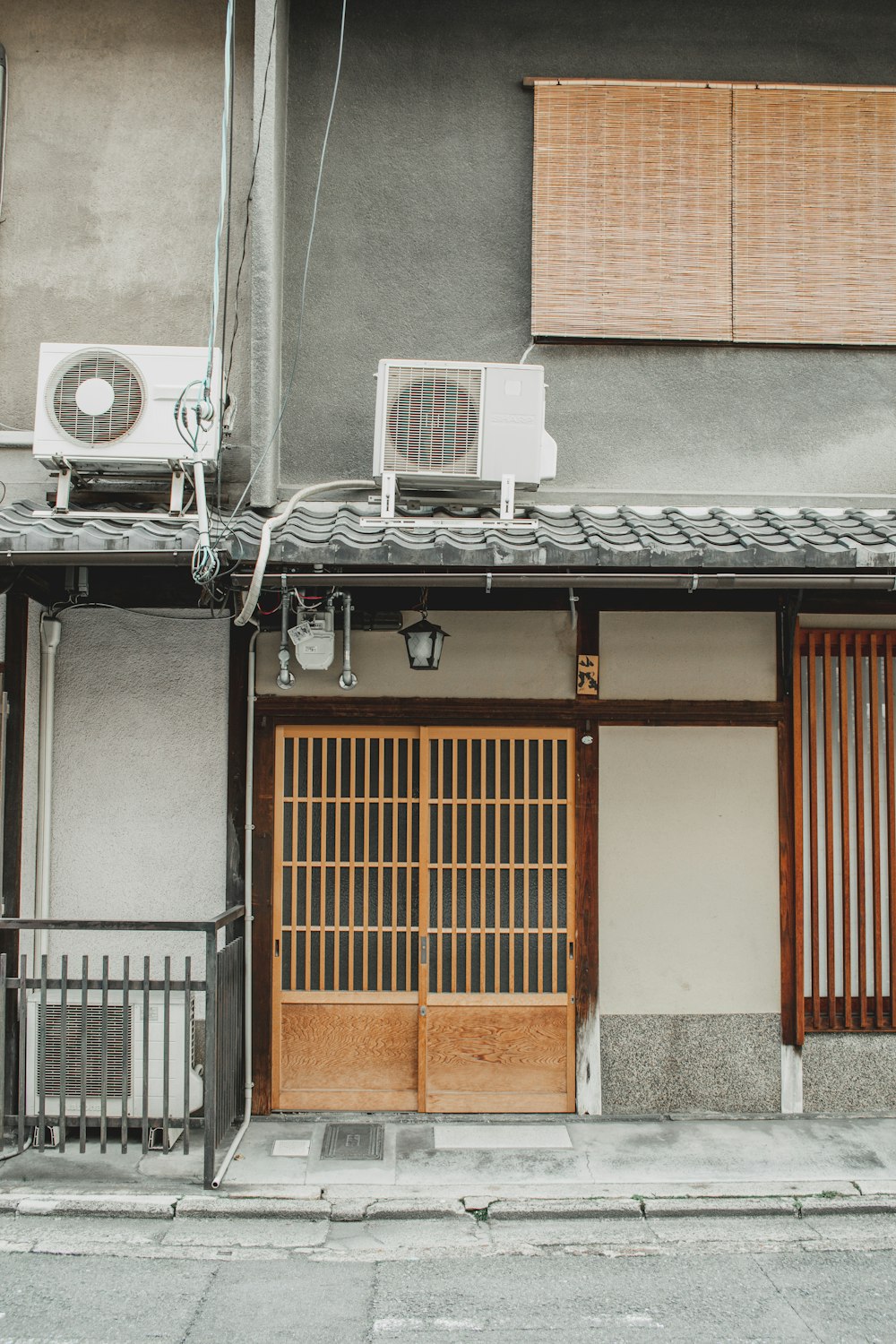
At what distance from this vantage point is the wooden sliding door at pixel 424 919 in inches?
278

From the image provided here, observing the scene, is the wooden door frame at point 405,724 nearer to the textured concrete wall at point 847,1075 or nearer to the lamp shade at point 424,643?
the lamp shade at point 424,643

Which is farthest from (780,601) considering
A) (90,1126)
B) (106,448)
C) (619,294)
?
(90,1126)

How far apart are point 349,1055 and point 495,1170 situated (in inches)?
58.4

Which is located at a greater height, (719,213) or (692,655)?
(719,213)

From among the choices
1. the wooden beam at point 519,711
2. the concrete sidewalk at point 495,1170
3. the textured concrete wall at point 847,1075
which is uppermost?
the wooden beam at point 519,711

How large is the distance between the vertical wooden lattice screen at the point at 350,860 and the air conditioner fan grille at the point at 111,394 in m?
2.64

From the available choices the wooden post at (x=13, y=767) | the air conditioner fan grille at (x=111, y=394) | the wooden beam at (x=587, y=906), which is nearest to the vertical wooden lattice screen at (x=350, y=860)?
the wooden beam at (x=587, y=906)

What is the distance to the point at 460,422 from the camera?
21.3 ft

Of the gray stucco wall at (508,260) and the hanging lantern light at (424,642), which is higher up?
the gray stucco wall at (508,260)

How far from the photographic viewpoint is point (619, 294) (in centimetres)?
741

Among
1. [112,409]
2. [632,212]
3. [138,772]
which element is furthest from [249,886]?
[632,212]

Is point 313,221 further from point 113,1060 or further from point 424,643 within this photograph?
point 113,1060

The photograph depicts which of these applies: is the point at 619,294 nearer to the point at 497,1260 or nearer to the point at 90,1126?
the point at 497,1260

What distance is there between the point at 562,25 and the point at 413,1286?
8.94 meters
